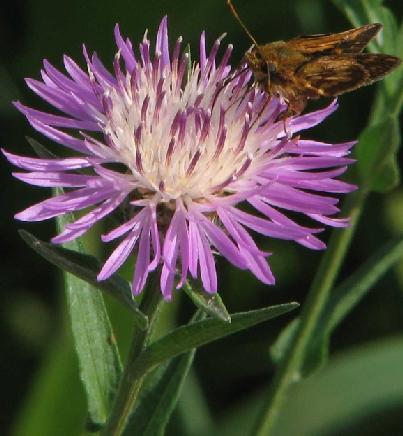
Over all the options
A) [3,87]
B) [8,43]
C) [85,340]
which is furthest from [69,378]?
[8,43]

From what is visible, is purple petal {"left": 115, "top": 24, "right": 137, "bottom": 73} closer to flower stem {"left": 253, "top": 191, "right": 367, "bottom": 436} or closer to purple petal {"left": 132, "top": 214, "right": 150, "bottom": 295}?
purple petal {"left": 132, "top": 214, "right": 150, "bottom": 295}

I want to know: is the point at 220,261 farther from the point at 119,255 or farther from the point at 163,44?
the point at 119,255

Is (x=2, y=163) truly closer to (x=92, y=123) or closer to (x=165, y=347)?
(x=92, y=123)

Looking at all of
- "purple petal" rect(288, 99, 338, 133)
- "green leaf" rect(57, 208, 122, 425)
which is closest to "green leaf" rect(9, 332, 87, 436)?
"green leaf" rect(57, 208, 122, 425)

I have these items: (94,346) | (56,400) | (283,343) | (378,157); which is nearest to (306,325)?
(283,343)

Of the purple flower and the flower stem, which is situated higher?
the purple flower
